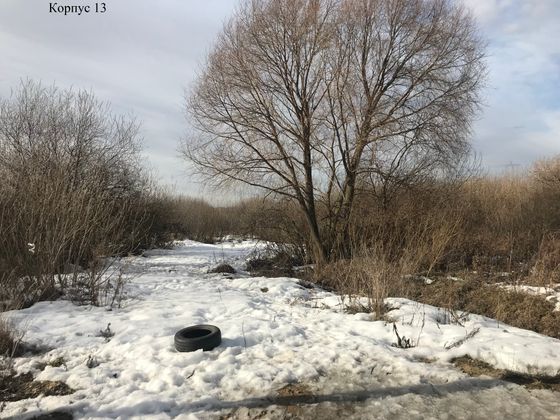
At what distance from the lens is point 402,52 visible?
508 inches

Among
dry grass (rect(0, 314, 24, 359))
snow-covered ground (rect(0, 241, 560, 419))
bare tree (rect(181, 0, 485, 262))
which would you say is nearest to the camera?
snow-covered ground (rect(0, 241, 560, 419))

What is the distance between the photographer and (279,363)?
4.91m

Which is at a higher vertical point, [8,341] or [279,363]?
[8,341]

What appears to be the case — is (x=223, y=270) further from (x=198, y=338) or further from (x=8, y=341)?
(x=8, y=341)

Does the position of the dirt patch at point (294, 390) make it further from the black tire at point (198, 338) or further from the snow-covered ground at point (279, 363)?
the black tire at point (198, 338)

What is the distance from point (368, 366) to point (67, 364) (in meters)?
3.25

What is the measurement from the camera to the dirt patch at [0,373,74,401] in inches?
165

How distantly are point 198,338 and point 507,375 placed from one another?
329 centimetres

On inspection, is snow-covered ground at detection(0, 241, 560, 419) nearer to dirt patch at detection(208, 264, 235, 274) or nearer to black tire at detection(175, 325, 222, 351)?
black tire at detection(175, 325, 222, 351)

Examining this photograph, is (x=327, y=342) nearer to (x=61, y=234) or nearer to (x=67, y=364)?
(x=67, y=364)

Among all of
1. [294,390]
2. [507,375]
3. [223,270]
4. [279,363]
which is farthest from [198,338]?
[223,270]

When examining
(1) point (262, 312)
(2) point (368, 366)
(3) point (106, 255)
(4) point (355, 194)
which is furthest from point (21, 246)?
(4) point (355, 194)

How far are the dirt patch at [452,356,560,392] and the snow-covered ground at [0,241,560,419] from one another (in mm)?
107

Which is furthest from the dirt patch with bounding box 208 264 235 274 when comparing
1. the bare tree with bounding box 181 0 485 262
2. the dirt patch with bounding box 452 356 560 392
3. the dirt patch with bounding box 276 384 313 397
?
the dirt patch with bounding box 452 356 560 392
